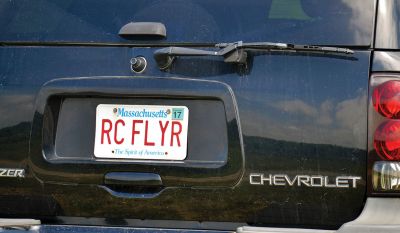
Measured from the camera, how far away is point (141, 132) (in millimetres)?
3969

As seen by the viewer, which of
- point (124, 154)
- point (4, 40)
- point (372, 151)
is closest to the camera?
point (372, 151)

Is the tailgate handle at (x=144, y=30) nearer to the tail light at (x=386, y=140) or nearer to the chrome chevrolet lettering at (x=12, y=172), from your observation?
the chrome chevrolet lettering at (x=12, y=172)

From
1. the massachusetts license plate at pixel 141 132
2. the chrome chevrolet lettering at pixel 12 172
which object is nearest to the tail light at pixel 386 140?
the massachusetts license plate at pixel 141 132

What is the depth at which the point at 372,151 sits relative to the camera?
375 cm

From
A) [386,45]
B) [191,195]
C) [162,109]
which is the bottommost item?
[191,195]

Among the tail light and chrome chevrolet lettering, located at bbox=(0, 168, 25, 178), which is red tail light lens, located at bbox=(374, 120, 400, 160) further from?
chrome chevrolet lettering, located at bbox=(0, 168, 25, 178)

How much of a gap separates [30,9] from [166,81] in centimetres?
82

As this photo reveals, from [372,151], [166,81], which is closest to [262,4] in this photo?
[166,81]

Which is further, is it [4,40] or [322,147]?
[4,40]

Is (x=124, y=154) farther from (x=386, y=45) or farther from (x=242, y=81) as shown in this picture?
(x=386, y=45)

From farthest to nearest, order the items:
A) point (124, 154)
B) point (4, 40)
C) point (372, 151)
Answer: point (4, 40) → point (124, 154) → point (372, 151)

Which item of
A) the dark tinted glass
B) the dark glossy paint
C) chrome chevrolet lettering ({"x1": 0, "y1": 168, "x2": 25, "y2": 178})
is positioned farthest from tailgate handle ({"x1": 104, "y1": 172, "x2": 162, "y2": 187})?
the dark tinted glass

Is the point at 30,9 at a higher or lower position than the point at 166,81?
higher

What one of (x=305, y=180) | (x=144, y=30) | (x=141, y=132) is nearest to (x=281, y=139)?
(x=305, y=180)
